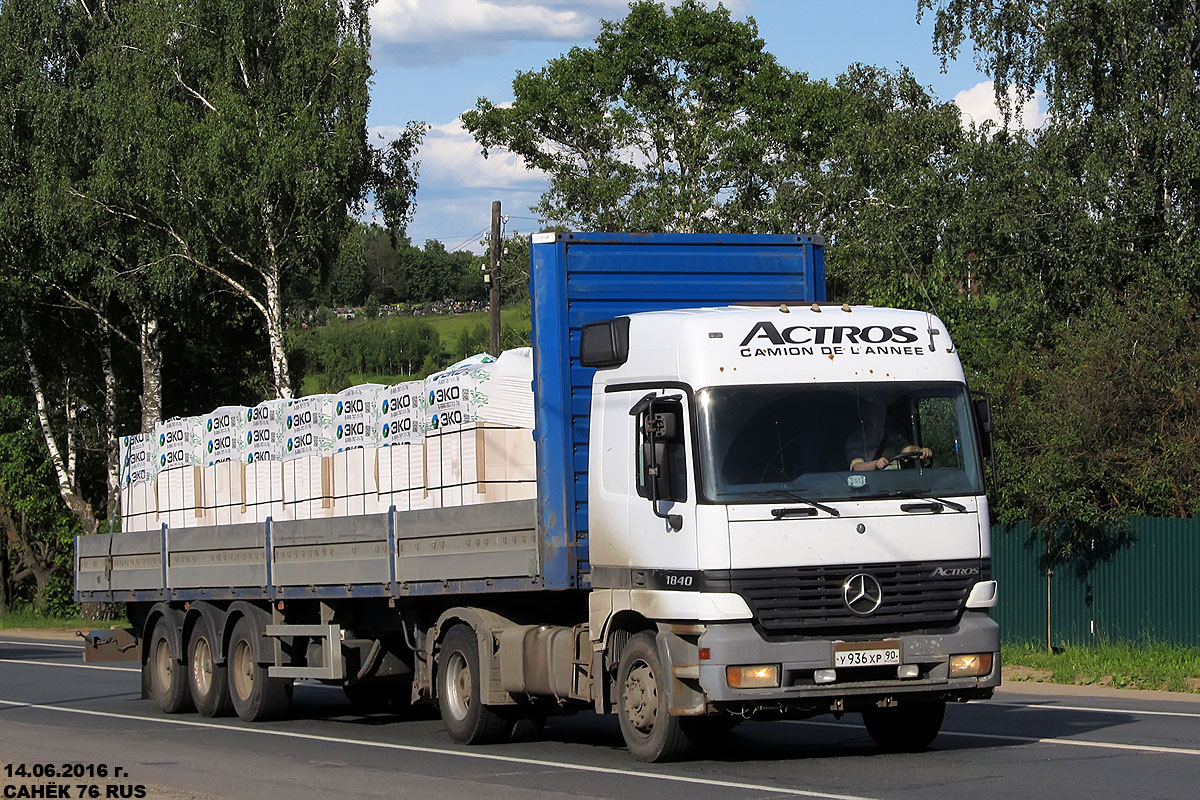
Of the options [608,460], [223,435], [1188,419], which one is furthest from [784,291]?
[1188,419]

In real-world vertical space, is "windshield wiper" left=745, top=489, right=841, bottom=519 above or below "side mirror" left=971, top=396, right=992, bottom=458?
below

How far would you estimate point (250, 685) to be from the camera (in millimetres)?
16438

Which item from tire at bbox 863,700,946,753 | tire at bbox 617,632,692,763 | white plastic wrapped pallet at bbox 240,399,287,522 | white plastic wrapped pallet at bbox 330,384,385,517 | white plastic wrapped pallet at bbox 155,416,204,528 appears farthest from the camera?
white plastic wrapped pallet at bbox 155,416,204,528

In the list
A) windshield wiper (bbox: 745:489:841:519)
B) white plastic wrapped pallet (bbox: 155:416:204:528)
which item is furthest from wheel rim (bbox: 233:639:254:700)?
windshield wiper (bbox: 745:489:841:519)

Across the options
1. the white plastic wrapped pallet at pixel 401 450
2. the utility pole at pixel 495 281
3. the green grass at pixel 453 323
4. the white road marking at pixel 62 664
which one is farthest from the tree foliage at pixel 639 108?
the green grass at pixel 453 323

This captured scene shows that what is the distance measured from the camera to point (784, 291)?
1297 cm

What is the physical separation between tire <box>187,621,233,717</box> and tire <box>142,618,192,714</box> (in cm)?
14

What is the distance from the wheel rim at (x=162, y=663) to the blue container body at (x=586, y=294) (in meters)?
7.46

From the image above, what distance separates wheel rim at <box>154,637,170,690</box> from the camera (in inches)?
707

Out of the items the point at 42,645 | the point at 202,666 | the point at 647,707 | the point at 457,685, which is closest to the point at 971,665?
the point at 647,707

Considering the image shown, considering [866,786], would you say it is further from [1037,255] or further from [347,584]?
[1037,255]

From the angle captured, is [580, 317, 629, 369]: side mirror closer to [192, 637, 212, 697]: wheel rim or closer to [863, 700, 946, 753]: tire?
[863, 700, 946, 753]: tire

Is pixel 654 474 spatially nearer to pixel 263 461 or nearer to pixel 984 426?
pixel 984 426

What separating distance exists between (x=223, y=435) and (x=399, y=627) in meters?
3.50
